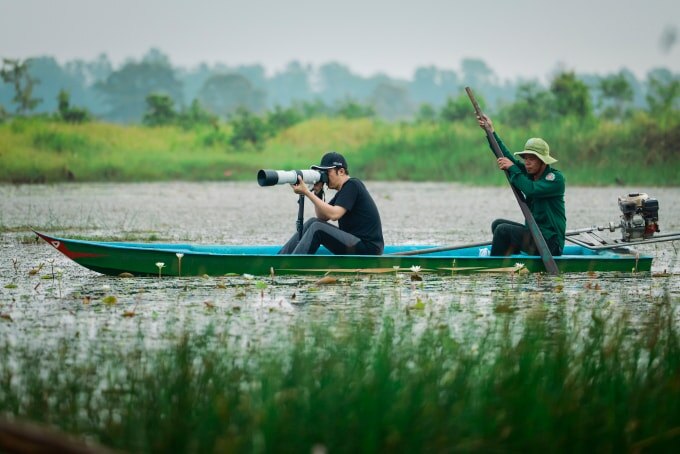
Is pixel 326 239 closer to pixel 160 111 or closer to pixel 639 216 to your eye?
pixel 639 216

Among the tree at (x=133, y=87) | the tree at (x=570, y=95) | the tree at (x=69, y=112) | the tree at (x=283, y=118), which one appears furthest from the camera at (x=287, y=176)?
the tree at (x=133, y=87)

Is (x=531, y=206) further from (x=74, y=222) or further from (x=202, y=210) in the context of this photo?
(x=202, y=210)

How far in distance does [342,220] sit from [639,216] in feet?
7.70

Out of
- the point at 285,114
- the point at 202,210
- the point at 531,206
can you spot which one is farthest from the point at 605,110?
the point at 531,206

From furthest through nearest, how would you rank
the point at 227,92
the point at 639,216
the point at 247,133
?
the point at 227,92, the point at 247,133, the point at 639,216

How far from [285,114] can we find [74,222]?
1870 centimetres

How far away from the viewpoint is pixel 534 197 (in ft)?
29.6

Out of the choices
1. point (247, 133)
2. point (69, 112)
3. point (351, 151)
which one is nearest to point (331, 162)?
point (351, 151)

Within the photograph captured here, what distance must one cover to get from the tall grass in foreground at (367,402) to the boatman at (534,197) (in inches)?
152

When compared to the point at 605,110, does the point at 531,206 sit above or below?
below

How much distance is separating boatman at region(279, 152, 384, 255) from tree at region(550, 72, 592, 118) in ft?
70.3

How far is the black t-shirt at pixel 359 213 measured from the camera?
28.3 feet

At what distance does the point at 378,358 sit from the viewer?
14.7 ft

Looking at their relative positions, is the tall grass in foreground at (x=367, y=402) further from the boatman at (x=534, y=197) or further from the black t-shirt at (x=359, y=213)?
the boatman at (x=534, y=197)
